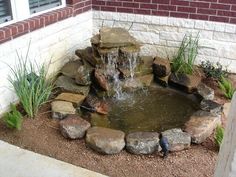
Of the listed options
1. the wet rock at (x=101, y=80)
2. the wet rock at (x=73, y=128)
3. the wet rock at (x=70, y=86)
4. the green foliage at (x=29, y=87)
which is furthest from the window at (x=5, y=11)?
the wet rock at (x=73, y=128)

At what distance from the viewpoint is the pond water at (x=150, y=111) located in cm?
355

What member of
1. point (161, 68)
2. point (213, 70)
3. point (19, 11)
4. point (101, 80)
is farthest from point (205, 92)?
point (19, 11)

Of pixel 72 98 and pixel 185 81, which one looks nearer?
pixel 72 98

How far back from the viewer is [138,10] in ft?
15.5

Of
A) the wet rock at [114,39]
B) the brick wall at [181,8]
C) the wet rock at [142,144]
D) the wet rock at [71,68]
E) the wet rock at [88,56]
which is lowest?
the wet rock at [142,144]

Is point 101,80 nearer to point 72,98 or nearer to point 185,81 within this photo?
point 72,98

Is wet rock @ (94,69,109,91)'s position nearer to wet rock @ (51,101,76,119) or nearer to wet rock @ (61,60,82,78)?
wet rock @ (61,60,82,78)

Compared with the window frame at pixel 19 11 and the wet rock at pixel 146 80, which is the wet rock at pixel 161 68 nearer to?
the wet rock at pixel 146 80

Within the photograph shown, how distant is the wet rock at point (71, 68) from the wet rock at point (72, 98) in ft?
1.32

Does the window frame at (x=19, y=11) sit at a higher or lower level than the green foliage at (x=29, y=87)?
higher

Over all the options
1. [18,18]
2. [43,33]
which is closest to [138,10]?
[43,33]

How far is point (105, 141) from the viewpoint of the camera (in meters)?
2.99

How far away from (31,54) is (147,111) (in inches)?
57.3

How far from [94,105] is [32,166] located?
45.8 inches
